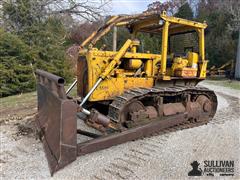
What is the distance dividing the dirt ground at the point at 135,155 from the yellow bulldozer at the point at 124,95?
0.24 metres

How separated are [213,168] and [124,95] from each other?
191 centimetres

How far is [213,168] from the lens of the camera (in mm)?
3957

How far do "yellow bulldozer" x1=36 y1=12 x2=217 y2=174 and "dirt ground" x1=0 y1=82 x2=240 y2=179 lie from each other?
237 mm

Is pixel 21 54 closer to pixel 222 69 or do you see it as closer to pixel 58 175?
pixel 58 175

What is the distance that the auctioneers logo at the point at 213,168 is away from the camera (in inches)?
150

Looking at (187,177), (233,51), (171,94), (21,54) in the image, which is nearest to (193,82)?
(171,94)

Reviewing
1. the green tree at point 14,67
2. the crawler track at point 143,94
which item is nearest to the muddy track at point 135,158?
the crawler track at point 143,94

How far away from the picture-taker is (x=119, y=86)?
5203 millimetres

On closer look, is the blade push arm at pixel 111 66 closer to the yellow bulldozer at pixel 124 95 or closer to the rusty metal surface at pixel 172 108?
the yellow bulldozer at pixel 124 95

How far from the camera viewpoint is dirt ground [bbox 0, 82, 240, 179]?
3684 mm

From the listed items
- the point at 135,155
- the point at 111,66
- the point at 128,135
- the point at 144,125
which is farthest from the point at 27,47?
the point at 135,155

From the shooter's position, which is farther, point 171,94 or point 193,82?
point 193,82

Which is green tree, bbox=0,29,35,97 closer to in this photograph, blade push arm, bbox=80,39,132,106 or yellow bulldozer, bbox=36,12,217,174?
yellow bulldozer, bbox=36,12,217,174

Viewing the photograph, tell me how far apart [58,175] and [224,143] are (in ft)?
9.89
